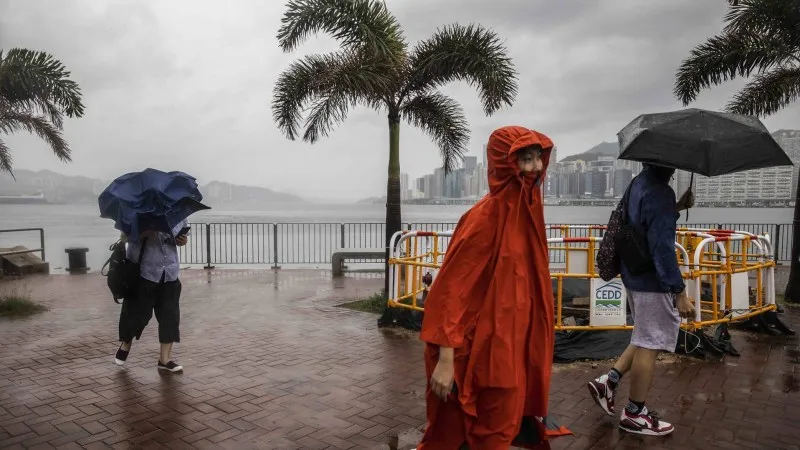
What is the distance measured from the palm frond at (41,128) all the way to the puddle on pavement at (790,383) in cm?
1567

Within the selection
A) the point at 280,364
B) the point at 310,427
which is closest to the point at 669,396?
the point at 310,427

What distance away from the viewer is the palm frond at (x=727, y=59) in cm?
874

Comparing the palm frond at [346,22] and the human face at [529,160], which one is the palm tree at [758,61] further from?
the human face at [529,160]

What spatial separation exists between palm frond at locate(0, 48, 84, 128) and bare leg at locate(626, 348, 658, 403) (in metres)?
8.90

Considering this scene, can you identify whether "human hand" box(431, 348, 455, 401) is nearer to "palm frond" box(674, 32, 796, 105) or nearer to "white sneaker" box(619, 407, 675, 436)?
"white sneaker" box(619, 407, 675, 436)

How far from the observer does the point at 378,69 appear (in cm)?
791

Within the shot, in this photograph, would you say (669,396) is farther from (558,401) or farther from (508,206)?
(508,206)

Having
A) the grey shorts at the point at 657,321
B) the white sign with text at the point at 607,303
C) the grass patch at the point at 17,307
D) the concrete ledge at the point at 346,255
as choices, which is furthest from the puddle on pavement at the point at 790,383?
the grass patch at the point at 17,307

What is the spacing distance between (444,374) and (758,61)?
9.13 meters

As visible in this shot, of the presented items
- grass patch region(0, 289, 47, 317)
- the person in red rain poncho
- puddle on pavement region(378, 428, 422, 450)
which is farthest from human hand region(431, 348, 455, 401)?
grass patch region(0, 289, 47, 317)

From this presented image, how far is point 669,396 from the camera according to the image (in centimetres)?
468

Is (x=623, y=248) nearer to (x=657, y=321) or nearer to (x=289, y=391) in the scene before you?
(x=657, y=321)

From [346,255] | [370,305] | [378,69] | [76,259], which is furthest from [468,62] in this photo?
[76,259]

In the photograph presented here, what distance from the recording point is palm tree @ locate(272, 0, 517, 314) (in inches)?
306
